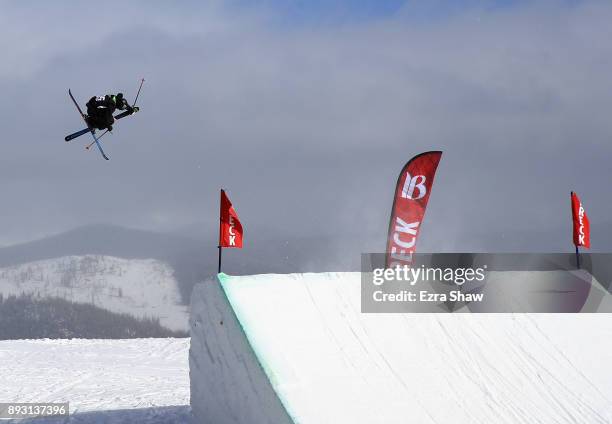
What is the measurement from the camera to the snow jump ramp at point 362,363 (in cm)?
1106

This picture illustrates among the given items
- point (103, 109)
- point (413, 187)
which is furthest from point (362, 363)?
point (103, 109)

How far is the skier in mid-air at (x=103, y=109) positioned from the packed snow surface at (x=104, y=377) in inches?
266

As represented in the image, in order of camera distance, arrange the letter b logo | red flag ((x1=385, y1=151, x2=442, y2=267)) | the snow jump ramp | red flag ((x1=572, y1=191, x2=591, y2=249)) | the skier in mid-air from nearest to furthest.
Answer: the snow jump ramp → the skier in mid-air → red flag ((x1=385, y1=151, x2=442, y2=267)) → the letter b logo → red flag ((x1=572, y1=191, x2=591, y2=249))

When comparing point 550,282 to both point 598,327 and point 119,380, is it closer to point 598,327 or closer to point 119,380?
point 598,327

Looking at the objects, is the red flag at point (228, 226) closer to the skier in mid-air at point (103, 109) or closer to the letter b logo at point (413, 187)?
the skier in mid-air at point (103, 109)

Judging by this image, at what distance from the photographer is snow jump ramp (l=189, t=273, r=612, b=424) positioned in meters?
11.1

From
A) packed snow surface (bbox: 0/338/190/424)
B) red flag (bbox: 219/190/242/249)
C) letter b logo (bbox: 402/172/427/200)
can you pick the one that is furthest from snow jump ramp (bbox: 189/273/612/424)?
packed snow surface (bbox: 0/338/190/424)

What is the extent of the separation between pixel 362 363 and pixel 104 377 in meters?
12.7

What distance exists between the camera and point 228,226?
14.6m

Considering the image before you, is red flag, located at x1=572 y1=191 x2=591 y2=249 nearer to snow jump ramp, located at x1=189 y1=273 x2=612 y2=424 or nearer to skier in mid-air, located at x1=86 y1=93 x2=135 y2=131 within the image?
snow jump ramp, located at x1=189 y1=273 x2=612 y2=424

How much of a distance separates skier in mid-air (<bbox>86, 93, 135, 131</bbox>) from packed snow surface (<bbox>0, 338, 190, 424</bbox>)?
22.2 ft

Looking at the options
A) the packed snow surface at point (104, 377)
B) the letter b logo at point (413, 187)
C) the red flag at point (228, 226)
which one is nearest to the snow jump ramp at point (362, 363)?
the red flag at point (228, 226)

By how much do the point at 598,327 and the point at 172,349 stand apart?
1860 cm

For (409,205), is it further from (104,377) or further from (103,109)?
(104,377)
